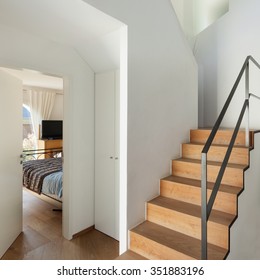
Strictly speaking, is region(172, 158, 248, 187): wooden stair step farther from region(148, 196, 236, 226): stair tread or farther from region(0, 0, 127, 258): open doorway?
region(0, 0, 127, 258): open doorway

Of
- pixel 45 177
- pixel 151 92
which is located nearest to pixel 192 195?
pixel 151 92

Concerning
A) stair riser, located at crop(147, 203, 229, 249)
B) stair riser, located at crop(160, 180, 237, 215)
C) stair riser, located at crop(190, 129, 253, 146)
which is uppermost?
stair riser, located at crop(190, 129, 253, 146)

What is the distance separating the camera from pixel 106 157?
9.57 ft

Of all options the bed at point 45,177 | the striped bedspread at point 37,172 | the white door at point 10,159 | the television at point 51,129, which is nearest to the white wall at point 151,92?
the white door at point 10,159

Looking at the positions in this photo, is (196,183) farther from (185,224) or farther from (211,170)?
(185,224)

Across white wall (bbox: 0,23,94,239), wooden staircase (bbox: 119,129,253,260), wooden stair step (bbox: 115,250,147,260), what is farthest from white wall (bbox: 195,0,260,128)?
wooden stair step (bbox: 115,250,147,260)

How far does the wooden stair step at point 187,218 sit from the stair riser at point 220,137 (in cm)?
90

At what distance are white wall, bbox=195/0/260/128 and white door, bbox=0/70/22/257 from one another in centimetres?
294

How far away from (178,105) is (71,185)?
1.67m

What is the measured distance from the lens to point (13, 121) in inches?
107

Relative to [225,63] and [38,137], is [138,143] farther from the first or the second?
[38,137]

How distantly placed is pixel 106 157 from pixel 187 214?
1.42 metres

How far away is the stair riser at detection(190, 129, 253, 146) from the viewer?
7.69ft

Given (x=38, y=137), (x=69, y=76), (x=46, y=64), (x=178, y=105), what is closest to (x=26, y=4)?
(x=46, y=64)
